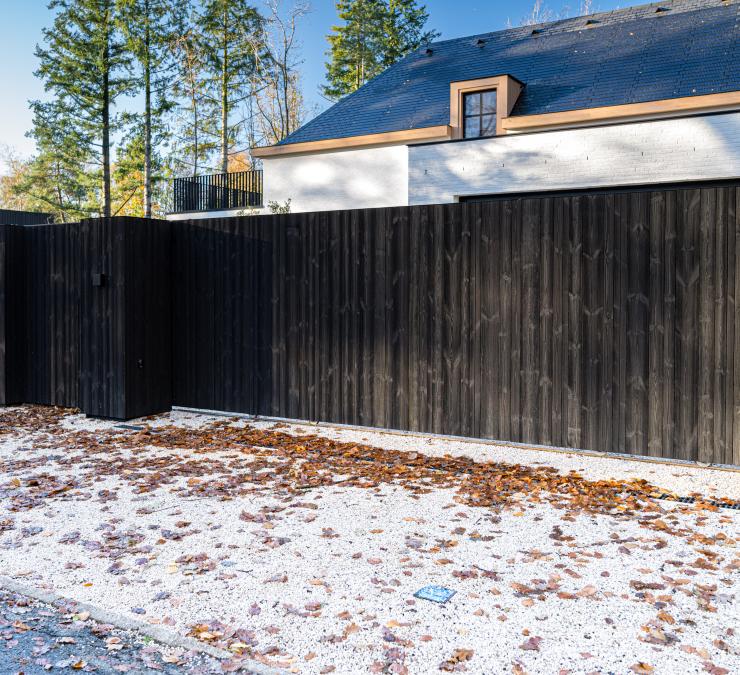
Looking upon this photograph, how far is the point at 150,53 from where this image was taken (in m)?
24.9

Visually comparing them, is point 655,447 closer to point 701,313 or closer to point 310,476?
point 701,313

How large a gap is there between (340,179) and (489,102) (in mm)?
4002

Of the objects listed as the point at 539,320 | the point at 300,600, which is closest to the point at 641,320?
the point at 539,320

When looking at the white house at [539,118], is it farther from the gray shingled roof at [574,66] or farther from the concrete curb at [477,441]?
the concrete curb at [477,441]

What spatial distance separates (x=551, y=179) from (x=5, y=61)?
93.6ft

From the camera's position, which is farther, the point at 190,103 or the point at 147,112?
the point at 190,103

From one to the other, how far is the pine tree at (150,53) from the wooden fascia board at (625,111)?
15.5 metres

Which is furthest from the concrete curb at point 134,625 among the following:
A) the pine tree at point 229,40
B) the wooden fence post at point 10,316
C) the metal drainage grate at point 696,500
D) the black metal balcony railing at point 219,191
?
the pine tree at point 229,40

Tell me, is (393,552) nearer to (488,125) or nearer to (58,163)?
(488,125)

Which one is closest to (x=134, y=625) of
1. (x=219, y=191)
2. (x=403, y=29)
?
(x=219, y=191)

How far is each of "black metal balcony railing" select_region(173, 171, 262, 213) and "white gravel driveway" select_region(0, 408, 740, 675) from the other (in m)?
16.9

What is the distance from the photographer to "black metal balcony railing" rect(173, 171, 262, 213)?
71.5 feet

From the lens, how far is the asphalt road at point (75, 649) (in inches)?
94.7

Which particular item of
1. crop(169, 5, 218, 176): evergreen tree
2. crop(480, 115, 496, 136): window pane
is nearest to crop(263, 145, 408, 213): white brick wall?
crop(480, 115, 496, 136): window pane
